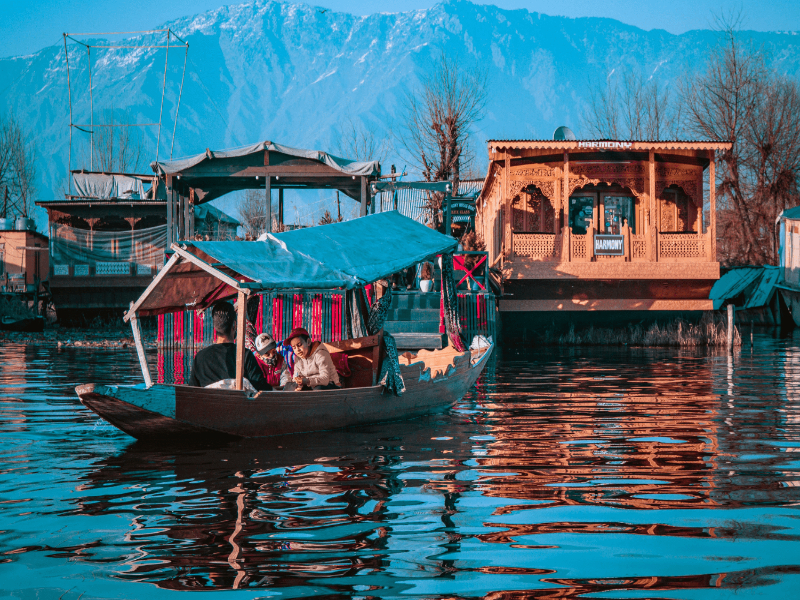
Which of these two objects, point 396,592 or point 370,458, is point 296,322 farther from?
point 396,592

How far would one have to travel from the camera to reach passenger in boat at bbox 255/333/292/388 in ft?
33.0

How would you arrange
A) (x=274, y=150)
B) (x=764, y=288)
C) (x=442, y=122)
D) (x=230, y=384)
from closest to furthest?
(x=230, y=384), (x=274, y=150), (x=442, y=122), (x=764, y=288)

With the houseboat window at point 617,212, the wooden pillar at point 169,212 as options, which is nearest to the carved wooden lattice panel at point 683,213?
the houseboat window at point 617,212

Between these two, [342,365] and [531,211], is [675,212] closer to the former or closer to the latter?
[531,211]

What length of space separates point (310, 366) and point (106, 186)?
97.2 ft

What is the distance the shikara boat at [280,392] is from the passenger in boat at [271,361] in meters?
0.80

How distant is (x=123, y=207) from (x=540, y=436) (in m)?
27.4

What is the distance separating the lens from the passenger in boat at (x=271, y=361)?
10.1 m

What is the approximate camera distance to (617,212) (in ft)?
91.8

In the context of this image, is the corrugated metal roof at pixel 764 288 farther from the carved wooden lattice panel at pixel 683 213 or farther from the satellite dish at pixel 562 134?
the satellite dish at pixel 562 134

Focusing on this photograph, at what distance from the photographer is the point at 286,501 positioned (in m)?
6.29

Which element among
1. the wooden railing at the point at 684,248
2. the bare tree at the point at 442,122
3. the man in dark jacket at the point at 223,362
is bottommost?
the man in dark jacket at the point at 223,362

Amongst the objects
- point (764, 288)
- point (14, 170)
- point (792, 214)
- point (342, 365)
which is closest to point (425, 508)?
point (342, 365)

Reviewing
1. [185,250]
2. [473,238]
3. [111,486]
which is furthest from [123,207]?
[111,486]
